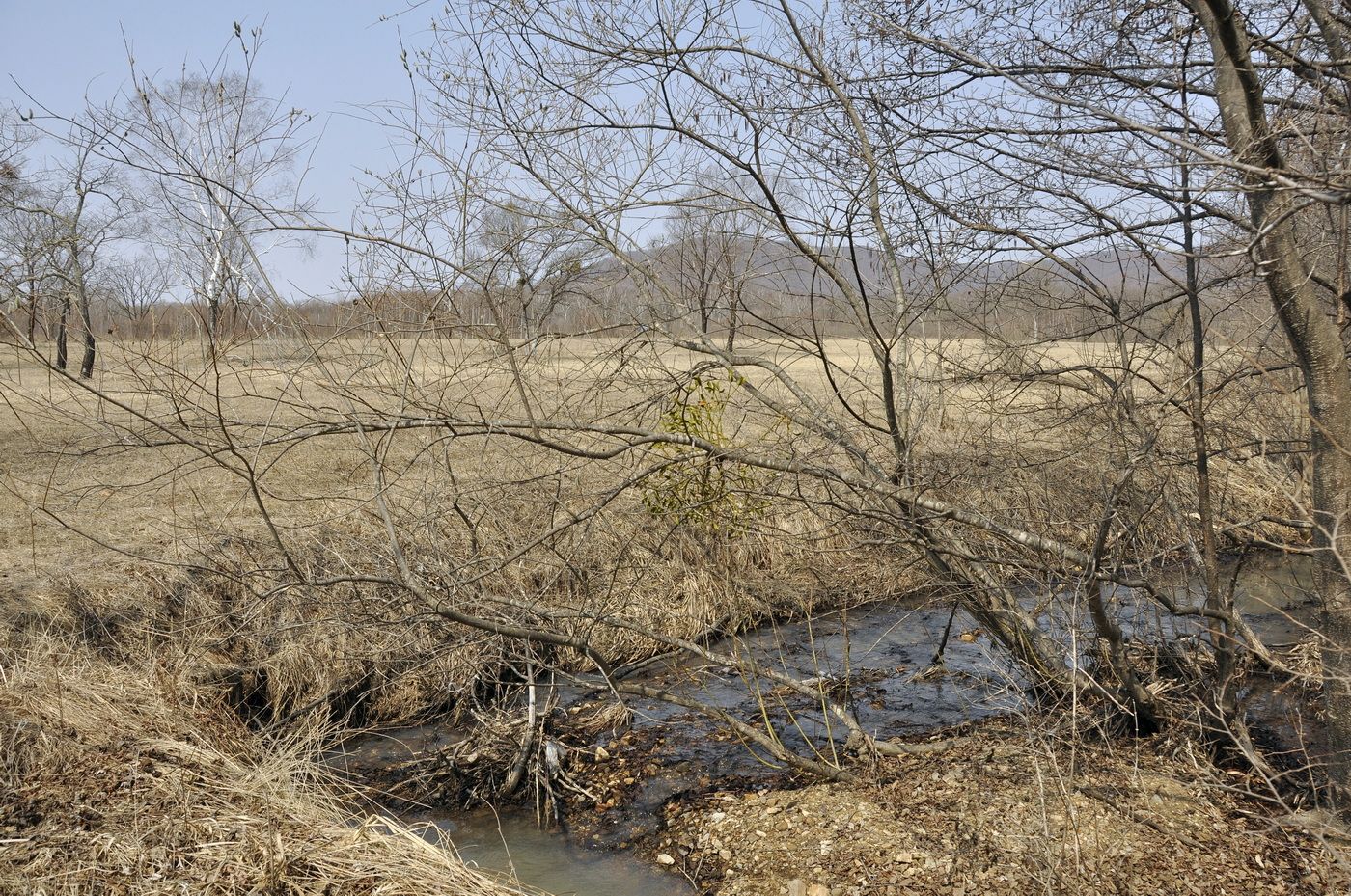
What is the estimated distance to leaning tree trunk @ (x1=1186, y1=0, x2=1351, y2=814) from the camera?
13.1 ft

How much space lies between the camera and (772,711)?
6914 millimetres

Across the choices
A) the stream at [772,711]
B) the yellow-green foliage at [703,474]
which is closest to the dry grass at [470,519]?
the yellow-green foliage at [703,474]

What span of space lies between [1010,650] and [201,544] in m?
6.39

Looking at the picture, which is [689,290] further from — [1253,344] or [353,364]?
[1253,344]

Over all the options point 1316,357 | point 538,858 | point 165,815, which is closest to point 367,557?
point 538,858

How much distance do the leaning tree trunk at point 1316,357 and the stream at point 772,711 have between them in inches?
10.4

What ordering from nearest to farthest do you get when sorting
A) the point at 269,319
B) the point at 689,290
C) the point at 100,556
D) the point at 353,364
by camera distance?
1. the point at 269,319
2. the point at 353,364
3. the point at 689,290
4. the point at 100,556

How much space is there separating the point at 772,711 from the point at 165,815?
383 cm

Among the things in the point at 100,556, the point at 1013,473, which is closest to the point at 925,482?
the point at 1013,473

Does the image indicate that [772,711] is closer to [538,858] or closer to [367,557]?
[538,858]

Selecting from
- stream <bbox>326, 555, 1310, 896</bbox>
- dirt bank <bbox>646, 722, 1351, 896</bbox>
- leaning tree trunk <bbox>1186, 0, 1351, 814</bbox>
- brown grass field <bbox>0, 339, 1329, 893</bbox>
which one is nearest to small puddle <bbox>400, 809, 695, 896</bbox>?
stream <bbox>326, 555, 1310, 896</bbox>

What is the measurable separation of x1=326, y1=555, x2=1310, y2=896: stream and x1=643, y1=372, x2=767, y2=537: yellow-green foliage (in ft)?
3.03

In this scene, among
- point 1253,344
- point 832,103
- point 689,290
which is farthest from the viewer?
point 1253,344

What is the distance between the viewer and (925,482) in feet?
17.6
